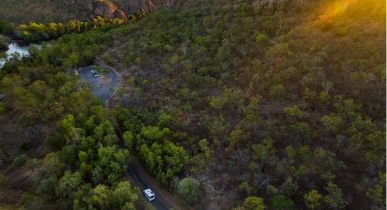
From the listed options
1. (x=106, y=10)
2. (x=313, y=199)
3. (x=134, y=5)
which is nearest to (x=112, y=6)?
(x=106, y=10)

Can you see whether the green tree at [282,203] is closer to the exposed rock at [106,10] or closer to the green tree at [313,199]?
the green tree at [313,199]

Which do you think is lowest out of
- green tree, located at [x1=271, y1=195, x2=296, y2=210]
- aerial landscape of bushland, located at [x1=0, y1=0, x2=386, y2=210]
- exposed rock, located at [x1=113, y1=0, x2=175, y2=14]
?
green tree, located at [x1=271, y1=195, x2=296, y2=210]

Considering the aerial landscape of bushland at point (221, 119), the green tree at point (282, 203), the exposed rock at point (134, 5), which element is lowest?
the green tree at point (282, 203)

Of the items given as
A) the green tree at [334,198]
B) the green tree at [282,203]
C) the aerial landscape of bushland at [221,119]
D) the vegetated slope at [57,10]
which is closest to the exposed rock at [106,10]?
the vegetated slope at [57,10]

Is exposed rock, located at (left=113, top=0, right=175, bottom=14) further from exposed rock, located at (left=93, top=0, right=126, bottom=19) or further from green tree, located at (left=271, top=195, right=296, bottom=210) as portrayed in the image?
green tree, located at (left=271, top=195, right=296, bottom=210)

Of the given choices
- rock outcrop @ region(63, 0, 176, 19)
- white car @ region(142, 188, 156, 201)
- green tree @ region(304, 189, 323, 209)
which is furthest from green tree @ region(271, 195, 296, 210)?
rock outcrop @ region(63, 0, 176, 19)

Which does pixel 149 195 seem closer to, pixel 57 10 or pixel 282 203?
pixel 282 203

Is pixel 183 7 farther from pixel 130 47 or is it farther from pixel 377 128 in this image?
pixel 377 128

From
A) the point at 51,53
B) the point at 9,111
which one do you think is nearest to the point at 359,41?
the point at 9,111
